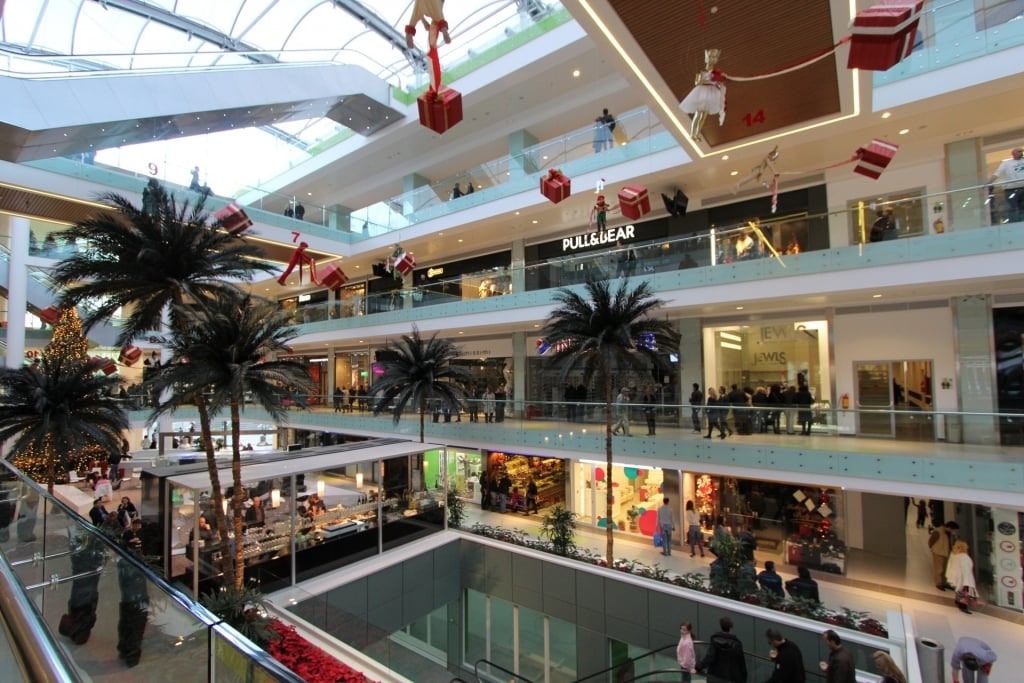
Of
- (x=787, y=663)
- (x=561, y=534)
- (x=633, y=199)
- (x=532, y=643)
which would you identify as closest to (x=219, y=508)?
(x=561, y=534)

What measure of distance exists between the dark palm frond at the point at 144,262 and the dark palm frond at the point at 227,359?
2.00 ft

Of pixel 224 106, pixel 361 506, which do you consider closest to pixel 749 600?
pixel 361 506

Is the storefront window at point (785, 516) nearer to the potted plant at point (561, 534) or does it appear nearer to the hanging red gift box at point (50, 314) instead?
the potted plant at point (561, 534)

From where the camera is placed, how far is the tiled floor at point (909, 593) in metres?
9.47

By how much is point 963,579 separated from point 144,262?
17.9m

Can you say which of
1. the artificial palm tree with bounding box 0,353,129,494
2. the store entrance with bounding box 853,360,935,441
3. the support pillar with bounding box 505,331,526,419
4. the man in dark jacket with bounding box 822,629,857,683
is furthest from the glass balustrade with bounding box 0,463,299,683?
the support pillar with bounding box 505,331,526,419

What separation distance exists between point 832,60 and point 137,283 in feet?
42.9

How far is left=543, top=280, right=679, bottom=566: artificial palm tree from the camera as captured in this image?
1227 centimetres

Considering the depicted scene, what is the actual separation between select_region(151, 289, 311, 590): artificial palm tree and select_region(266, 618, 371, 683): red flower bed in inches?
54.6

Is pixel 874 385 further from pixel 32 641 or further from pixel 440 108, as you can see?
pixel 32 641

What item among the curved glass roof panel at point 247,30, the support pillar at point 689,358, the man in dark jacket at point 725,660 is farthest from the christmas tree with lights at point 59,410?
the support pillar at point 689,358

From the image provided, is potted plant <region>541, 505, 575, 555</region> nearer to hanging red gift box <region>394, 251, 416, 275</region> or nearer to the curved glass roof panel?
hanging red gift box <region>394, 251, 416, 275</region>

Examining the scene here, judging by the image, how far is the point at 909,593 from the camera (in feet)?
37.5

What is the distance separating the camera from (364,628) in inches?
398
